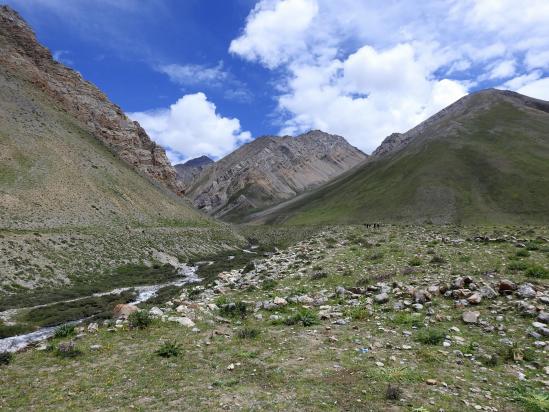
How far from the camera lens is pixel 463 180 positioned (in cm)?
14362

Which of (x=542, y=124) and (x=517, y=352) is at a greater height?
(x=542, y=124)

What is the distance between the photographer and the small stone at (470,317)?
14.4m

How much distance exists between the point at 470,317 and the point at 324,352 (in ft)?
18.9

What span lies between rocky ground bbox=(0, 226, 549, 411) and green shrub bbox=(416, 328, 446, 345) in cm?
4

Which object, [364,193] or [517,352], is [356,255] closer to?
[517,352]

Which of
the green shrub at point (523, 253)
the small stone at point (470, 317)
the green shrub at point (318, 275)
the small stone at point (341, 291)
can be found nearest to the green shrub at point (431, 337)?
the small stone at point (470, 317)

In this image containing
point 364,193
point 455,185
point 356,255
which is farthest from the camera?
point 364,193

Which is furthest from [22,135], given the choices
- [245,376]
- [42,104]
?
[245,376]

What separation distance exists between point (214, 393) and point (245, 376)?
1271 millimetres

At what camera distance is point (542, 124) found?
172375mm

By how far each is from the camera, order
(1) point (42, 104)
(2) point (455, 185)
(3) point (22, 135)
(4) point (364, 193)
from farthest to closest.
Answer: (4) point (364, 193) < (2) point (455, 185) < (1) point (42, 104) < (3) point (22, 135)

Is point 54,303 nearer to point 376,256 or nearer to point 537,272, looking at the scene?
point 376,256

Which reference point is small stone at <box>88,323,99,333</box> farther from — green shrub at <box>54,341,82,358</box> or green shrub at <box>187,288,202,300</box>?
green shrub at <box>187,288,202,300</box>

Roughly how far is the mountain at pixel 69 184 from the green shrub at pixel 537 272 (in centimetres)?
4324
